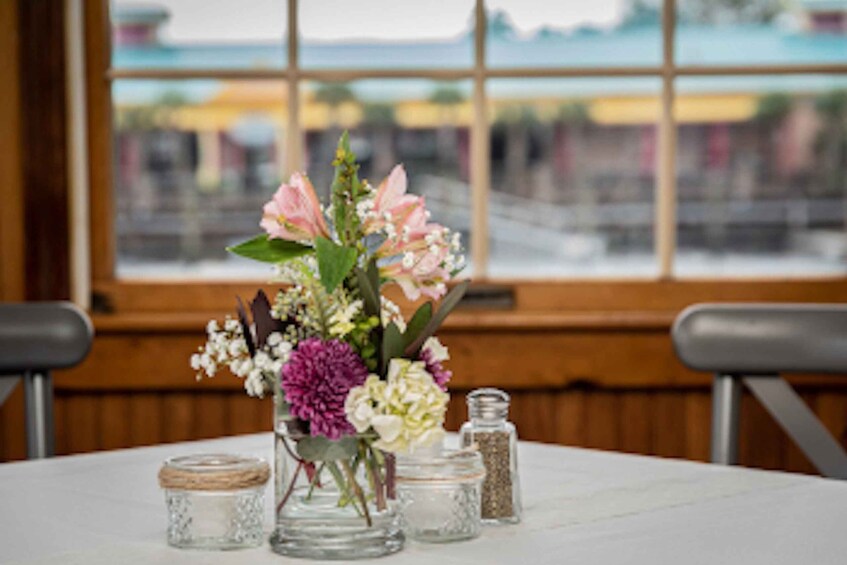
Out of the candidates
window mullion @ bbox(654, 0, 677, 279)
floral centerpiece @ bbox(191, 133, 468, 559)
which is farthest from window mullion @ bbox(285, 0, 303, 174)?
floral centerpiece @ bbox(191, 133, 468, 559)

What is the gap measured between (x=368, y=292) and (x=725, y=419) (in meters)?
0.89

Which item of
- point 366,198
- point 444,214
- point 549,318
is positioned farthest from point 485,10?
point 366,198

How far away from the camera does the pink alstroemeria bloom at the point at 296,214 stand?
1.21 m

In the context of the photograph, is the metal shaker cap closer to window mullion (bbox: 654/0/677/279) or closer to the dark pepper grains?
the dark pepper grains

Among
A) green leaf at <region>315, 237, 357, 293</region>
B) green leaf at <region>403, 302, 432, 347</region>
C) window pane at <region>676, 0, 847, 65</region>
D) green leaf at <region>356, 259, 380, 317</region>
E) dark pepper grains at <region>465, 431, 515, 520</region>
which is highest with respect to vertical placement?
window pane at <region>676, 0, 847, 65</region>

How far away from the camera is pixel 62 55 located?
273cm

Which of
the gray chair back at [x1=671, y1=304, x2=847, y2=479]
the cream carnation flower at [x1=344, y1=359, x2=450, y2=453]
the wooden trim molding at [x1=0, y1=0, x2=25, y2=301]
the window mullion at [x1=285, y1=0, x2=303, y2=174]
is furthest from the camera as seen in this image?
the window mullion at [x1=285, y1=0, x2=303, y2=174]

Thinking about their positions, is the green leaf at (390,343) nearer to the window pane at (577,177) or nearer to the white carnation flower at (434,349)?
the white carnation flower at (434,349)

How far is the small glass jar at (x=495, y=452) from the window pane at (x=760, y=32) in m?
1.58

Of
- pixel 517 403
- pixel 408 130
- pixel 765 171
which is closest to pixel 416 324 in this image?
pixel 517 403

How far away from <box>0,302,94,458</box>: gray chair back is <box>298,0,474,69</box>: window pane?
3.17 ft

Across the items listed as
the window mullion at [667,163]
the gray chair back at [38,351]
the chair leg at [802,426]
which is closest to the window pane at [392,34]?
the window mullion at [667,163]

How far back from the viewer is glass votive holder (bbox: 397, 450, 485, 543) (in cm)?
124

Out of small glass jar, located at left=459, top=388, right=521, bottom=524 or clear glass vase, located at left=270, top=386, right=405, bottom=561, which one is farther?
small glass jar, located at left=459, top=388, right=521, bottom=524
